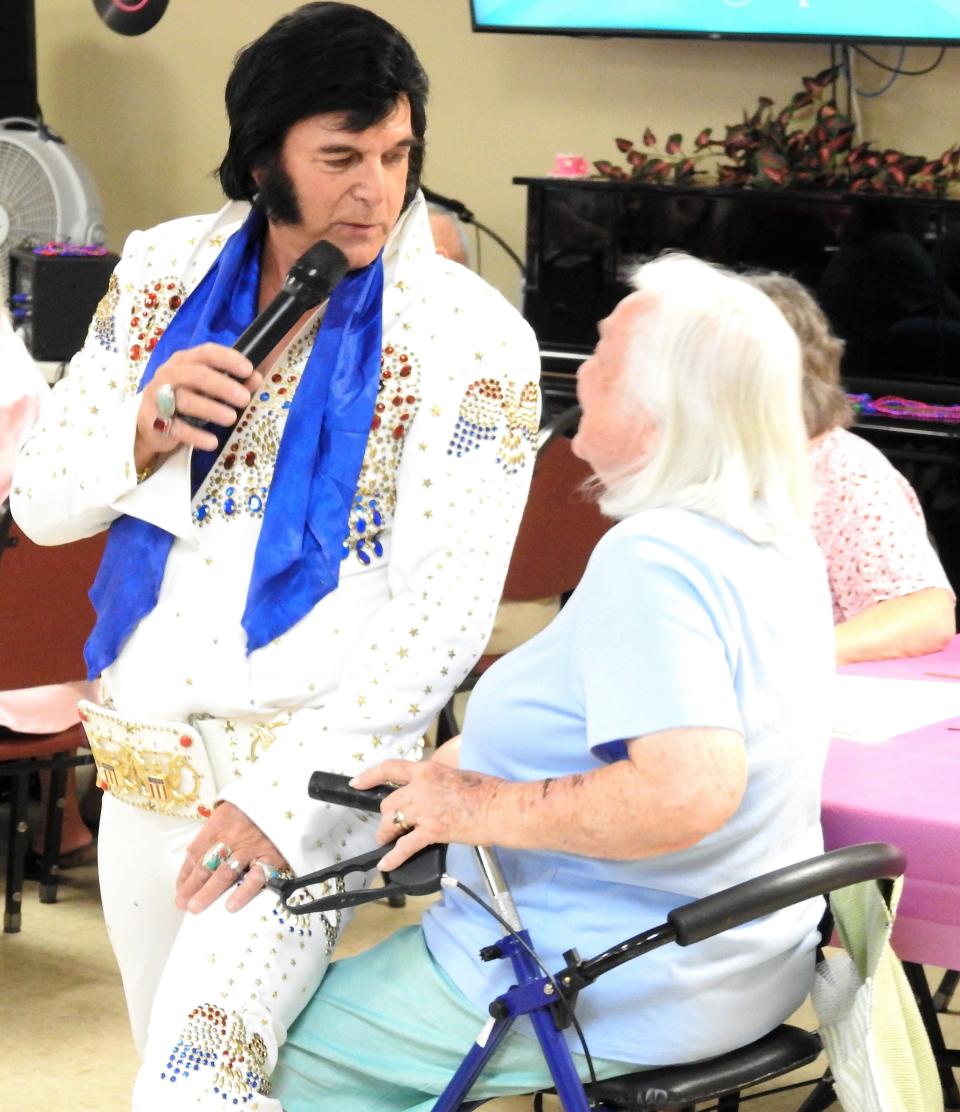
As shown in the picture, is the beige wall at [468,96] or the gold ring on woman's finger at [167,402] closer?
the gold ring on woman's finger at [167,402]

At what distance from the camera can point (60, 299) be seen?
5.18m

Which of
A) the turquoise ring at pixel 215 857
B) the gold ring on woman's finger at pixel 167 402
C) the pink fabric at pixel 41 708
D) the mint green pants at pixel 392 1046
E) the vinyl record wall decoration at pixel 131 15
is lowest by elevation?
the pink fabric at pixel 41 708

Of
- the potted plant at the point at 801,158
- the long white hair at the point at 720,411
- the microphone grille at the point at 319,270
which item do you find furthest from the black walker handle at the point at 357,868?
the potted plant at the point at 801,158

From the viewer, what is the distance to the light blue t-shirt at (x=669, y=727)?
1478 mm

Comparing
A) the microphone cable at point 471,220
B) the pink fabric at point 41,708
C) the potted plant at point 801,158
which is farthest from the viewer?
the microphone cable at point 471,220

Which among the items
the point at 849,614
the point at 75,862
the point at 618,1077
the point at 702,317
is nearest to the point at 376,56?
the point at 702,317

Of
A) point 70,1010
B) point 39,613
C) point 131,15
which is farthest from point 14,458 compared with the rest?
point 131,15

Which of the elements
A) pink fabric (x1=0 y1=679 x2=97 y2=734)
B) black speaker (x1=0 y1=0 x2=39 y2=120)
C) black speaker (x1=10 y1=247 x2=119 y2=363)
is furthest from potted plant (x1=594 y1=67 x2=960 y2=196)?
pink fabric (x1=0 y1=679 x2=97 y2=734)

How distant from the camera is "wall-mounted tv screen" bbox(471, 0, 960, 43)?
520cm

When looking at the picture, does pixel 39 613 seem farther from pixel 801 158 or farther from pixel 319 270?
pixel 801 158

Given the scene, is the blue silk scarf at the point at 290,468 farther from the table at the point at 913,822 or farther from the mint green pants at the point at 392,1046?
the table at the point at 913,822

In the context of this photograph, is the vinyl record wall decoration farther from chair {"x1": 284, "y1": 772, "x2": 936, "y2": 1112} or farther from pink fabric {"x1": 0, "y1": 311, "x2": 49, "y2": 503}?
chair {"x1": 284, "y1": 772, "x2": 936, "y2": 1112}

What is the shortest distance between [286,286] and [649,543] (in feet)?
1.68

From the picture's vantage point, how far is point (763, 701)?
155cm
